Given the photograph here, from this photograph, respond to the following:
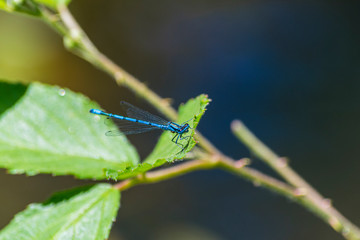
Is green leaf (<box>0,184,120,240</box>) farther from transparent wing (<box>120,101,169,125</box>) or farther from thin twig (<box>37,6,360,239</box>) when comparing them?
transparent wing (<box>120,101,169,125</box>)

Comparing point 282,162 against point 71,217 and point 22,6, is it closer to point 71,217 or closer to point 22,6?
point 71,217

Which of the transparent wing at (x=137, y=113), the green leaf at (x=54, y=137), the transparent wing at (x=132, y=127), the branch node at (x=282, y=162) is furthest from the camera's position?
the transparent wing at (x=137, y=113)

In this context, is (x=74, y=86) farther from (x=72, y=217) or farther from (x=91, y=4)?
(x=72, y=217)

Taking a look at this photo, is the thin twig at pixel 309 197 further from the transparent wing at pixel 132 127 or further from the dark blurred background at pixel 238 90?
the dark blurred background at pixel 238 90

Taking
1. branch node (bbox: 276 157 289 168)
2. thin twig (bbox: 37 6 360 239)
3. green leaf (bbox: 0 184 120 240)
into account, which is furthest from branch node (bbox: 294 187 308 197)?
green leaf (bbox: 0 184 120 240)

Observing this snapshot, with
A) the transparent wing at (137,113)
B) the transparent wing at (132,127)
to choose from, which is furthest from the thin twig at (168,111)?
the transparent wing at (137,113)

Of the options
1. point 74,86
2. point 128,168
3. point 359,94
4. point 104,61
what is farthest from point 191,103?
point 359,94
